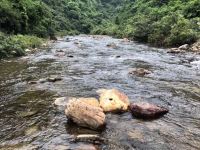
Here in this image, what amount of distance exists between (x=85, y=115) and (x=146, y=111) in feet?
6.91

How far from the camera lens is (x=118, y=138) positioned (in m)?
8.56

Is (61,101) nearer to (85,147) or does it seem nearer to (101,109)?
(101,109)

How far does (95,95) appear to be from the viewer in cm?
1273

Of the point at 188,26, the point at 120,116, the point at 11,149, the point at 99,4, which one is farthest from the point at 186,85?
the point at 99,4

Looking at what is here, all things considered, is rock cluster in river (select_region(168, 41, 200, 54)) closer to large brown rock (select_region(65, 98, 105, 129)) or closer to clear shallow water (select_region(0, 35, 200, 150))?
clear shallow water (select_region(0, 35, 200, 150))

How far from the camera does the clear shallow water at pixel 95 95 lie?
27.8ft

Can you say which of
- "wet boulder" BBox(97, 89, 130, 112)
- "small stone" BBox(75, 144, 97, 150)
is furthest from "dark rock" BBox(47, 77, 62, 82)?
"small stone" BBox(75, 144, 97, 150)

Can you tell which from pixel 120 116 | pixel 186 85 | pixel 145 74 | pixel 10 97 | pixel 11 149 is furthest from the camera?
pixel 145 74

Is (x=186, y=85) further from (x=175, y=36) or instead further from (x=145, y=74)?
(x=175, y=36)

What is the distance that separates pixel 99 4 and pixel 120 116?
14385cm

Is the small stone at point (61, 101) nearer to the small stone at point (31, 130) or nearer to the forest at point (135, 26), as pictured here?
the small stone at point (31, 130)

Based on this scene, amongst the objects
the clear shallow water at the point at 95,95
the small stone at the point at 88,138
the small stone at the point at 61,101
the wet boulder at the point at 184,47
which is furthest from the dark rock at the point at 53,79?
the wet boulder at the point at 184,47

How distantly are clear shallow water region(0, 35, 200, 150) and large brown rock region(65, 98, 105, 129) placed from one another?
221 millimetres

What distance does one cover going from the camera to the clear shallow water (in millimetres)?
8469
